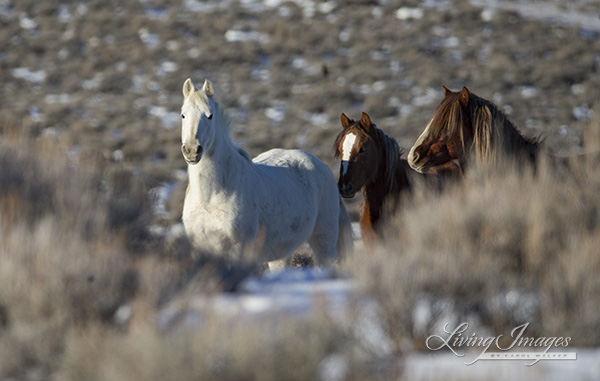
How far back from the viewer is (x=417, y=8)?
78.9 ft

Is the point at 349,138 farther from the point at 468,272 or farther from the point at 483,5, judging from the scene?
the point at 483,5

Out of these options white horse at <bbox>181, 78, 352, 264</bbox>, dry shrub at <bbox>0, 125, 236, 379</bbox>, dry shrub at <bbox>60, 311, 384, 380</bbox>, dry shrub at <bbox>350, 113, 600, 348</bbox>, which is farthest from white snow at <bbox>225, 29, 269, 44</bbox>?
dry shrub at <bbox>60, 311, 384, 380</bbox>

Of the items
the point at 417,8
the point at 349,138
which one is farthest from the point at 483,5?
the point at 349,138

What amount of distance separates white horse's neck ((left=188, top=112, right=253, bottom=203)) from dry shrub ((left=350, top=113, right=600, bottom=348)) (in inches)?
56.5

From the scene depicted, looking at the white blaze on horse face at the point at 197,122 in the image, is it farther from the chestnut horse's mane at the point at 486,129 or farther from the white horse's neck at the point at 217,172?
the chestnut horse's mane at the point at 486,129

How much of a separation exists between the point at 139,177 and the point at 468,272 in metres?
3.09

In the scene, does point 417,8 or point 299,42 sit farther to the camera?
point 417,8

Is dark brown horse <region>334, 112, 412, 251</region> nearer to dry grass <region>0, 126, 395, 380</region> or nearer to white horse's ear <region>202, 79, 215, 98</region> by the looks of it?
white horse's ear <region>202, 79, 215, 98</region>

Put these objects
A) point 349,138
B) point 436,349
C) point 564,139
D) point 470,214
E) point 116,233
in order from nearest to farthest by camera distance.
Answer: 1. point 436,349
2. point 470,214
3. point 116,233
4. point 349,138
5. point 564,139

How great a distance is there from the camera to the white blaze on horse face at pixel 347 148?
6.48 m

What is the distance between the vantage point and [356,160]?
6484 millimetres

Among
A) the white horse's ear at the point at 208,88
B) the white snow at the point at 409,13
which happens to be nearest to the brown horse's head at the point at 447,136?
the white horse's ear at the point at 208,88

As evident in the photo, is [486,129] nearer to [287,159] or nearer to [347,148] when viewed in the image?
[347,148]

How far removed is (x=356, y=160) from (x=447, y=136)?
886 millimetres
